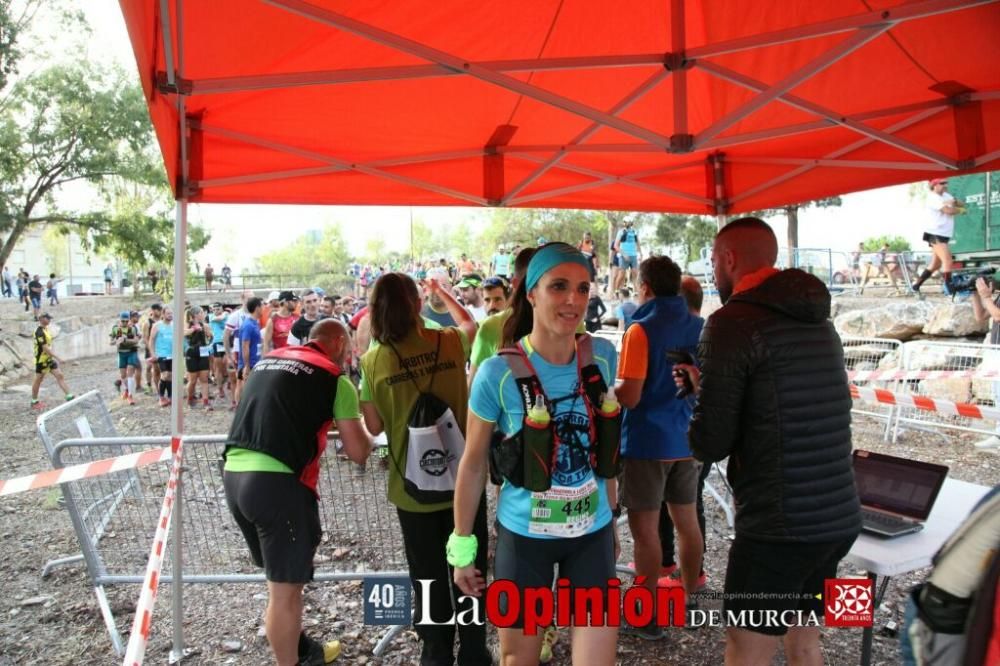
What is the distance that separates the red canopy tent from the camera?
2.81 m

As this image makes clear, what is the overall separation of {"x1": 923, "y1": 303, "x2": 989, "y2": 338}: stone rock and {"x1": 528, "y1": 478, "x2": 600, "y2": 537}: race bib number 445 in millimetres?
11010

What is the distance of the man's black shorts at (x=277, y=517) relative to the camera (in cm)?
285

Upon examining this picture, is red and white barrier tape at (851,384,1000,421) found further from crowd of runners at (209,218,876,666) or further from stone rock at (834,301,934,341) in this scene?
stone rock at (834,301,934,341)

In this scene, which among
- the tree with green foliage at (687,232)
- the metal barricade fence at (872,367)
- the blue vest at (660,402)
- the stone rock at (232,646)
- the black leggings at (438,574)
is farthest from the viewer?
the tree with green foliage at (687,232)

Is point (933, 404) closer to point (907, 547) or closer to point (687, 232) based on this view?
point (907, 547)

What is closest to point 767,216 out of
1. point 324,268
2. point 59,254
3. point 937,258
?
point 937,258

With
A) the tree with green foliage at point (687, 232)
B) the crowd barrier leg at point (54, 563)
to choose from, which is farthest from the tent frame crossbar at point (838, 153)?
the tree with green foliage at point (687, 232)

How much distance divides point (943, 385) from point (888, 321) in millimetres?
3332

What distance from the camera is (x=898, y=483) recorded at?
9.11 ft

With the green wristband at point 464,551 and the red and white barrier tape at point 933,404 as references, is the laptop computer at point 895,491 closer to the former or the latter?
the green wristband at point 464,551

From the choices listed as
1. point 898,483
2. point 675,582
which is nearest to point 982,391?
point 675,582

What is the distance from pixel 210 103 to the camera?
3.40m

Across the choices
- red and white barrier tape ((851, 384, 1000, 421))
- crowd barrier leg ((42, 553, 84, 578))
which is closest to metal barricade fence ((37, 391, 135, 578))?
crowd barrier leg ((42, 553, 84, 578))

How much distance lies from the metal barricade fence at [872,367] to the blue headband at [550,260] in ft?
22.0
